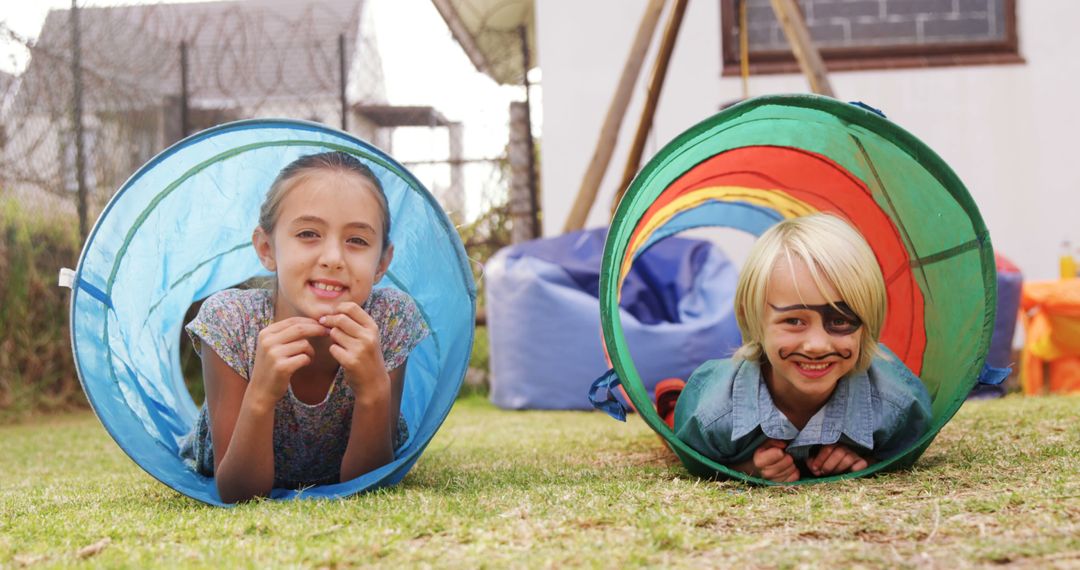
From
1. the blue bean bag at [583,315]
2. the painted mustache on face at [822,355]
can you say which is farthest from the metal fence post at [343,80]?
the painted mustache on face at [822,355]

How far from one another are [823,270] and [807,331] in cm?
15

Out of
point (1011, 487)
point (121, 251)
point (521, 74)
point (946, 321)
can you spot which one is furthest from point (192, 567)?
point (521, 74)

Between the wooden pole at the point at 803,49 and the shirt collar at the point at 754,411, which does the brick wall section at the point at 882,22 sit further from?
the shirt collar at the point at 754,411

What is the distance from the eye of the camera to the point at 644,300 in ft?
17.3

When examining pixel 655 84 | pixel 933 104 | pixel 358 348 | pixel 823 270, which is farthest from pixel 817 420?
pixel 933 104

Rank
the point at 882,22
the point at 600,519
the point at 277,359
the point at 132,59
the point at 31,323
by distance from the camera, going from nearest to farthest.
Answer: the point at 600,519
the point at 277,359
the point at 31,323
the point at 882,22
the point at 132,59

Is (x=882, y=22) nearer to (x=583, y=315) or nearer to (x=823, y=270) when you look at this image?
(x=583, y=315)

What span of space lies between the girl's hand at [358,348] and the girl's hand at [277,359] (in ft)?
0.22

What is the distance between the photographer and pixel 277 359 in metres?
2.28

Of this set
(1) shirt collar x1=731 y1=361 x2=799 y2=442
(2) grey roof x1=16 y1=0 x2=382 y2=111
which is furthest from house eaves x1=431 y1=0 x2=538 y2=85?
(1) shirt collar x1=731 y1=361 x2=799 y2=442

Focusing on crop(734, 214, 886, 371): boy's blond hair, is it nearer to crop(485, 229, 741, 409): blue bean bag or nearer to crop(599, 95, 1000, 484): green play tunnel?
crop(599, 95, 1000, 484): green play tunnel

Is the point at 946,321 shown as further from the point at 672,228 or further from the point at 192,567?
the point at 192,567

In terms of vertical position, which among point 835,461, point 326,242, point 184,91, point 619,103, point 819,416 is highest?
point 184,91

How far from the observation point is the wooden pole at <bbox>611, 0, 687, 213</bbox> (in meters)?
5.00
